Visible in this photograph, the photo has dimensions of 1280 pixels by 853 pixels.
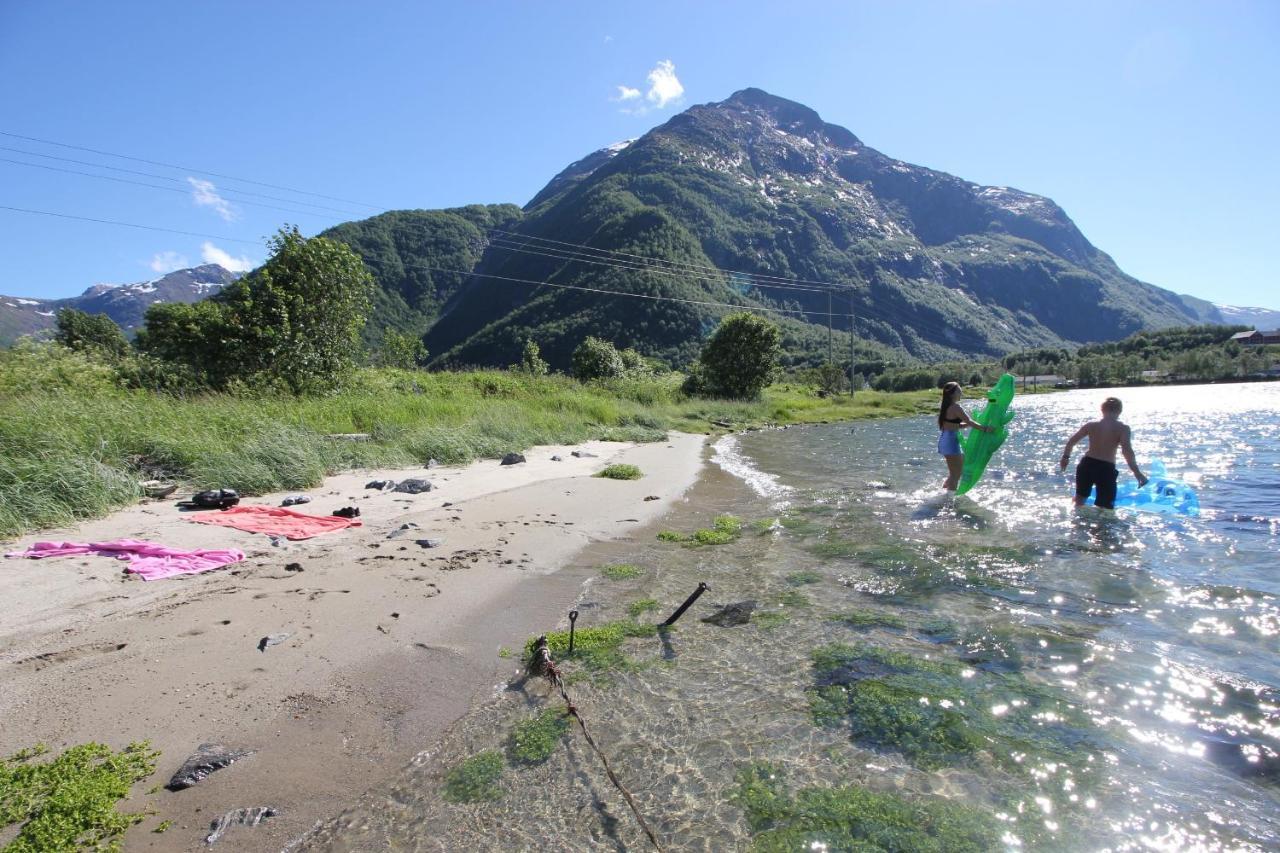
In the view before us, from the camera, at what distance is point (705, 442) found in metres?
28.8

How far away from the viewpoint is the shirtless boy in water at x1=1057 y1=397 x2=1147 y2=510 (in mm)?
10328

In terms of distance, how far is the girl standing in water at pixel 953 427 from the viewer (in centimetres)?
1195

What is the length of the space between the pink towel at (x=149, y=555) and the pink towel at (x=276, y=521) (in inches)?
37.6

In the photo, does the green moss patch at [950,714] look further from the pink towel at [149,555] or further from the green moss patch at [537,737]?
the pink towel at [149,555]

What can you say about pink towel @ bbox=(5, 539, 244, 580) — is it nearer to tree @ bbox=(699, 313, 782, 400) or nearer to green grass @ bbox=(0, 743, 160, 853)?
green grass @ bbox=(0, 743, 160, 853)

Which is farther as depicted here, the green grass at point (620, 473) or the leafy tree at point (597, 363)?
the leafy tree at point (597, 363)

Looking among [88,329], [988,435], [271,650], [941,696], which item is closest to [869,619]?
[941,696]

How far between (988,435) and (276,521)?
45.8 feet

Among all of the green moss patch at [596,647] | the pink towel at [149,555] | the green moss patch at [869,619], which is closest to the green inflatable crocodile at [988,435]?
the green moss patch at [869,619]

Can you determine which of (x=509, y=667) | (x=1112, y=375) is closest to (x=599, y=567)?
(x=509, y=667)

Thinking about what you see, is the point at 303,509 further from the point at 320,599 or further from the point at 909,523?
the point at 909,523

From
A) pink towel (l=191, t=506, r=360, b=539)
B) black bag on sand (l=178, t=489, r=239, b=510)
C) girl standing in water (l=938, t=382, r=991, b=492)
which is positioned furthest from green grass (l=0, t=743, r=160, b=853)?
girl standing in water (l=938, t=382, r=991, b=492)

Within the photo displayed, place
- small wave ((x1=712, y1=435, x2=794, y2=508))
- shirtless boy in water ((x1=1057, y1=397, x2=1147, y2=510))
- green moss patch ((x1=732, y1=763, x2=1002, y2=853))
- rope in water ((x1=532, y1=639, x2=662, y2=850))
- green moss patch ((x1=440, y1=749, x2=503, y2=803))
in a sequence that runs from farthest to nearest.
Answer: small wave ((x1=712, y1=435, x2=794, y2=508))
shirtless boy in water ((x1=1057, y1=397, x2=1147, y2=510))
green moss patch ((x1=440, y1=749, x2=503, y2=803))
rope in water ((x1=532, y1=639, x2=662, y2=850))
green moss patch ((x1=732, y1=763, x2=1002, y2=853))

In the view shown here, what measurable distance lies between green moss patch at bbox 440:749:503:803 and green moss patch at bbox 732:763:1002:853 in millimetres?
1485
